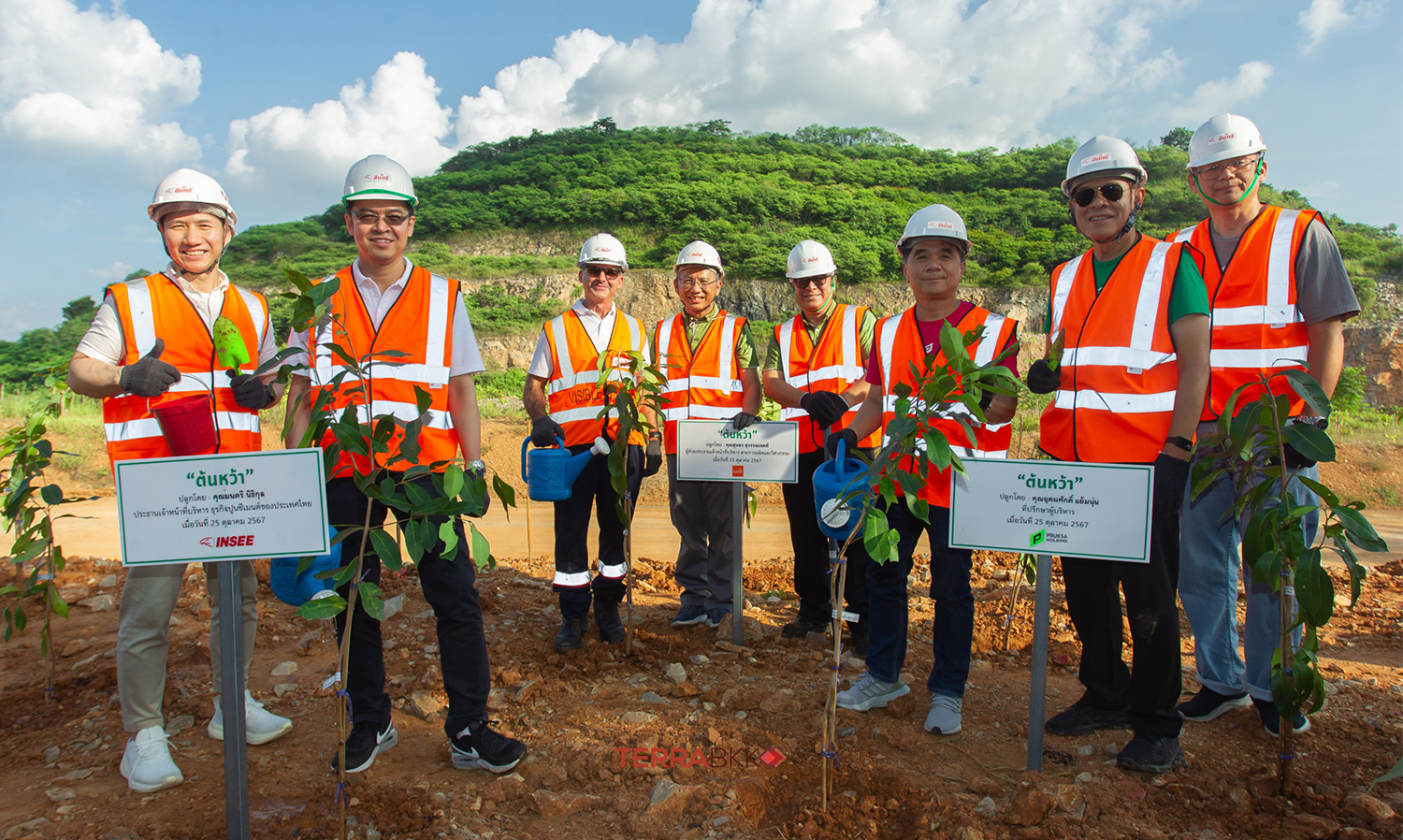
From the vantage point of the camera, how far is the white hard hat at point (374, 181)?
2.87 m

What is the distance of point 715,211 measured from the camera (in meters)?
32.2

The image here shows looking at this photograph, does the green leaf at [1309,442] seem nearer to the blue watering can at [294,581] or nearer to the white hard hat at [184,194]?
the blue watering can at [294,581]

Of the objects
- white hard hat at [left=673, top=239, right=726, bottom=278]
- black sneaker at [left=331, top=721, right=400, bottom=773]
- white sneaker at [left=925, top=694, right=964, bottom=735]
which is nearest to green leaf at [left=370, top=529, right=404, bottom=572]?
black sneaker at [left=331, top=721, right=400, bottom=773]

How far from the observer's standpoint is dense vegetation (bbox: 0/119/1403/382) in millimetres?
26641

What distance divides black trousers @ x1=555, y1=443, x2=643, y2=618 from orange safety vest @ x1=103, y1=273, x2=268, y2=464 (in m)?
1.63

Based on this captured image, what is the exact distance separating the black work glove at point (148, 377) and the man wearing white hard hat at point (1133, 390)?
3028 millimetres

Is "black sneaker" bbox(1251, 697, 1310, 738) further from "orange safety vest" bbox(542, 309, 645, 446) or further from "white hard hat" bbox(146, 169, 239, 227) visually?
"white hard hat" bbox(146, 169, 239, 227)

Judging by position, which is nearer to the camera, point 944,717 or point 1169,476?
point 1169,476

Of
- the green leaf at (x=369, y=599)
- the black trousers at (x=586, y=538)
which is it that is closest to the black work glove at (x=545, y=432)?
the black trousers at (x=586, y=538)

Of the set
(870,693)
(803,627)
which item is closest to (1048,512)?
(870,693)

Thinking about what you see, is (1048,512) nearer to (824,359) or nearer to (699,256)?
(824,359)

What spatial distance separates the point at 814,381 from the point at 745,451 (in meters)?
0.68

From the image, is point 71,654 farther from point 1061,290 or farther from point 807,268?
point 1061,290

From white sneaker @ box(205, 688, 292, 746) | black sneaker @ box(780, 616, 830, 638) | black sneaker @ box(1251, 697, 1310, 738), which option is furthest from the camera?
black sneaker @ box(780, 616, 830, 638)
